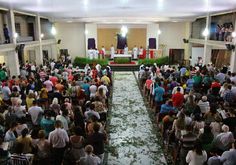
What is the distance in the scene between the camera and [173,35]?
2223 centimetres

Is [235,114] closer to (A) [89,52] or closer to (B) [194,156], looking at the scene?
(B) [194,156]

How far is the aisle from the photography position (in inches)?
234

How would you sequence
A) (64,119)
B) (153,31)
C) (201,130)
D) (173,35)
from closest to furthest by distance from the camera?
(201,130) < (64,119) < (173,35) < (153,31)

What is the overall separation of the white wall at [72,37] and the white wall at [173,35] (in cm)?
815

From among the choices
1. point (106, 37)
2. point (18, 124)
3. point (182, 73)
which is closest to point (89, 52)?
point (106, 37)

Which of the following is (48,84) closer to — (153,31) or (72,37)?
(72,37)

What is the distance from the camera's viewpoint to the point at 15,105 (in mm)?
6891

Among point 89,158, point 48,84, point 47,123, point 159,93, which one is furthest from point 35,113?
point 159,93

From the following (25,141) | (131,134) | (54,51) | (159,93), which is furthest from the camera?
(54,51)

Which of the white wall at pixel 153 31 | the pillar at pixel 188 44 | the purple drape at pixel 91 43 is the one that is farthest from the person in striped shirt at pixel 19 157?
the white wall at pixel 153 31

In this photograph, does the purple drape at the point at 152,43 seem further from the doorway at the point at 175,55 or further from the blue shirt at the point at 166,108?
the blue shirt at the point at 166,108

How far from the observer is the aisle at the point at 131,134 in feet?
19.5

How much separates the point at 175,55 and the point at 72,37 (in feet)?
35.5

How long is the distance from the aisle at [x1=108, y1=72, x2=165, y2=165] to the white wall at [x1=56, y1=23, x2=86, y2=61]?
39.7 ft
